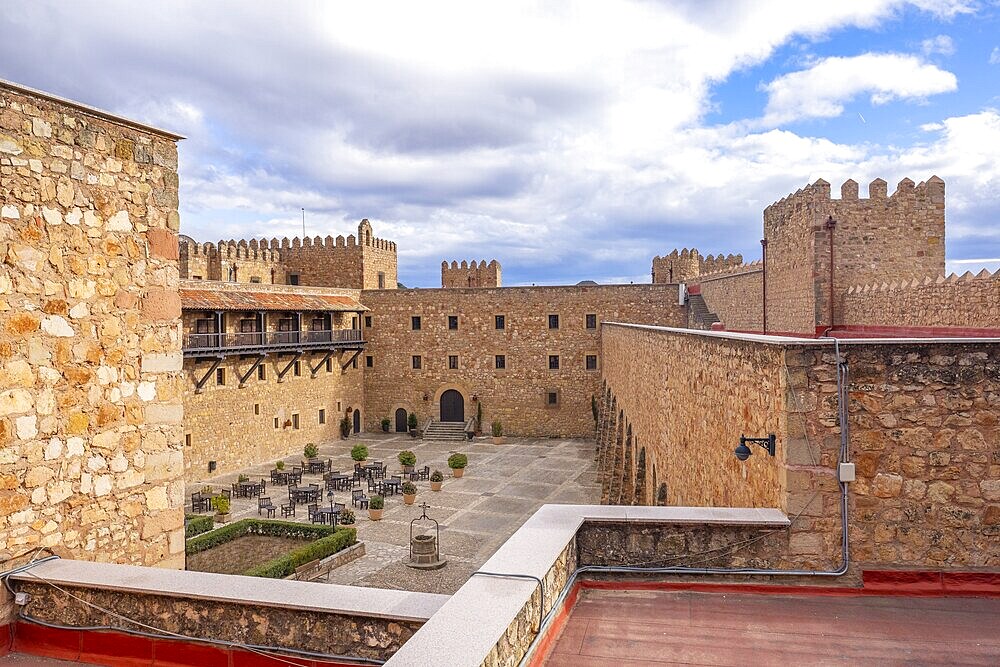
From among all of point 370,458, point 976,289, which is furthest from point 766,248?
point 370,458

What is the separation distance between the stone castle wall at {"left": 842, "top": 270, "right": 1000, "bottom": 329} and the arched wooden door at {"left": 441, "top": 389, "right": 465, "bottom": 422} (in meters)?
18.9

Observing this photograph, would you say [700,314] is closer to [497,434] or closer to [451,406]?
[497,434]

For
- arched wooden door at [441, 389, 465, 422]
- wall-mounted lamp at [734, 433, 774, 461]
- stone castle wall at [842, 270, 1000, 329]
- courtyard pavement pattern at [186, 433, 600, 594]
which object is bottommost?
courtyard pavement pattern at [186, 433, 600, 594]

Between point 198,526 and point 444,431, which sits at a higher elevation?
point 444,431

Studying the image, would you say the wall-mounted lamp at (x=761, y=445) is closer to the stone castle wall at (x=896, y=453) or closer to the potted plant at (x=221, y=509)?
the stone castle wall at (x=896, y=453)

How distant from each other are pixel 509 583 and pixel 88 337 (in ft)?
10.2

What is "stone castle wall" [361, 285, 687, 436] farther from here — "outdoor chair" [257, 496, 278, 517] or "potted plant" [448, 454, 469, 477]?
"outdoor chair" [257, 496, 278, 517]

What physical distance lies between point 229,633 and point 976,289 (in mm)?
10450

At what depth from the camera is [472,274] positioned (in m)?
35.7

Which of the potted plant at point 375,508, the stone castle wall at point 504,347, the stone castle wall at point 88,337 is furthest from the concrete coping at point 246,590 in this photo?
the stone castle wall at point 504,347

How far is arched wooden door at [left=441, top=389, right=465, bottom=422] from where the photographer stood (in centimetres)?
2977

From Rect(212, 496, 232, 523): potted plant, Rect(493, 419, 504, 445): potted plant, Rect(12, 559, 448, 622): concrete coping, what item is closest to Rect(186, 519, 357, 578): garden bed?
Rect(212, 496, 232, 523): potted plant

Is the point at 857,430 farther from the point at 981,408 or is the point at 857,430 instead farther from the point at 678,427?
the point at 678,427

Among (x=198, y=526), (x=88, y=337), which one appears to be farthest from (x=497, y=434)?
(x=88, y=337)
